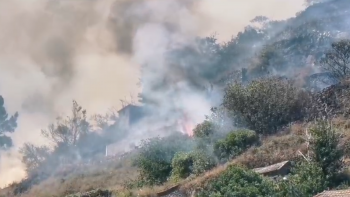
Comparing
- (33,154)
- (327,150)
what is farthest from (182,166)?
(33,154)

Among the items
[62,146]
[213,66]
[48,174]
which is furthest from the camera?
[213,66]

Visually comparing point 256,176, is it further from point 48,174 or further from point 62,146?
point 62,146

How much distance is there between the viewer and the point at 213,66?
55.2m

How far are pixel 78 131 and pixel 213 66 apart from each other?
14.6m

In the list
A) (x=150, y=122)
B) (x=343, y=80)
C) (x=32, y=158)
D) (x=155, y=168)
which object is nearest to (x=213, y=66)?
(x=150, y=122)

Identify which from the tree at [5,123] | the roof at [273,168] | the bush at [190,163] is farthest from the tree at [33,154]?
the roof at [273,168]

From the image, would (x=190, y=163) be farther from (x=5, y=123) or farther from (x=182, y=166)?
(x=5, y=123)

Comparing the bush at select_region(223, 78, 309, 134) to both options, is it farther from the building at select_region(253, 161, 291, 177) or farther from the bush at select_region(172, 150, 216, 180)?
the building at select_region(253, 161, 291, 177)

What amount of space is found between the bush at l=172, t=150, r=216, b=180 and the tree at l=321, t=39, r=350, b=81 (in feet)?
41.3

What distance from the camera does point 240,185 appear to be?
19734mm

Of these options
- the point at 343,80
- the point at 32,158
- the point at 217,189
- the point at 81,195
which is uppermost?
the point at 32,158

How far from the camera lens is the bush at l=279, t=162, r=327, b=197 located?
1934 cm

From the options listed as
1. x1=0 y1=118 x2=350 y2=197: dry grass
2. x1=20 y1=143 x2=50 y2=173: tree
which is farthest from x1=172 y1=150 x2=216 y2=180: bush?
x1=20 y1=143 x2=50 y2=173: tree

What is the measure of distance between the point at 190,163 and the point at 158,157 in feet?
9.07
